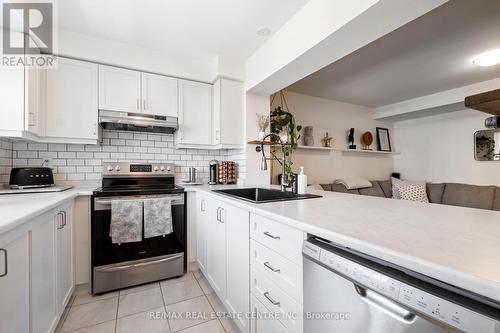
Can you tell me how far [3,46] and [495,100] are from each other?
2961mm

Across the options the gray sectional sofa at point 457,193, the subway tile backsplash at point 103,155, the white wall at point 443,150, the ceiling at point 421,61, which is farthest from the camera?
the white wall at point 443,150

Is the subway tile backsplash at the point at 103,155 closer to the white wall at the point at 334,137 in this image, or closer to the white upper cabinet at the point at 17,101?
the white upper cabinet at the point at 17,101

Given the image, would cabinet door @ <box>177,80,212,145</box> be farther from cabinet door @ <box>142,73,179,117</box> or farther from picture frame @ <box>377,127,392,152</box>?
picture frame @ <box>377,127,392,152</box>

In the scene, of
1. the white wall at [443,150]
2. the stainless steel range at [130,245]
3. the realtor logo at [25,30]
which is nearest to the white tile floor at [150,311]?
the stainless steel range at [130,245]

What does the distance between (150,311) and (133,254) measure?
0.55 meters

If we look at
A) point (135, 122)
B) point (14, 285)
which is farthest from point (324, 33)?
point (14, 285)

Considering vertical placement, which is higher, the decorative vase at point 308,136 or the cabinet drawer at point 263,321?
the decorative vase at point 308,136

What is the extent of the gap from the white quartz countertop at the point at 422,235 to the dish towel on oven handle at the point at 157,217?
1195mm

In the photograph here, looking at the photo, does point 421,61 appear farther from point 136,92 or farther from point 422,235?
point 136,92

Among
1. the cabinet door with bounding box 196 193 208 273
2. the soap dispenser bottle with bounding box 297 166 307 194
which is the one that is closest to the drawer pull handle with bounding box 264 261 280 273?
the soap dispenser bottle with bounding box 297 166 307 194

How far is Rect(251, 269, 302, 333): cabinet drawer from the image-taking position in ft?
3.03

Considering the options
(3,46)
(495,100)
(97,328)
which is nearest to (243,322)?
(97,328)

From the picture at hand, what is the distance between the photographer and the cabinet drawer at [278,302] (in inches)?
36.4

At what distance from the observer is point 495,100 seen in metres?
0.82
